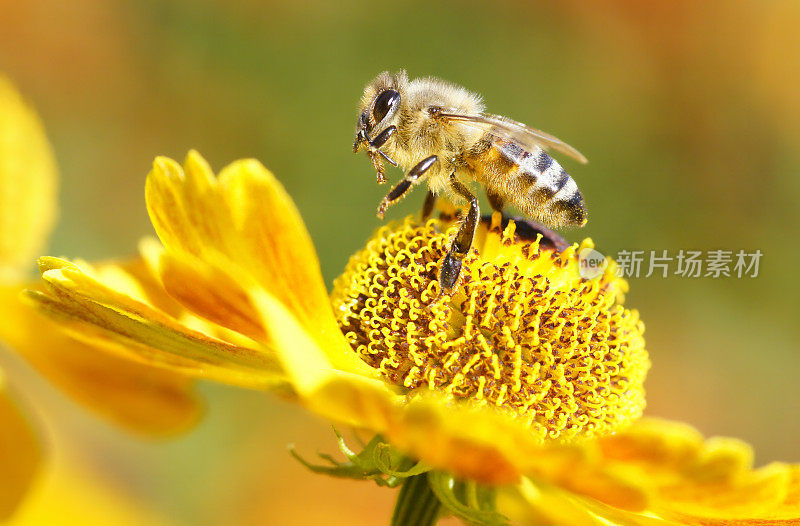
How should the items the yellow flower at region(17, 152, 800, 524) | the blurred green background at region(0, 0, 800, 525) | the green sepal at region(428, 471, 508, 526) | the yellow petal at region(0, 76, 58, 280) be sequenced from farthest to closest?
1. the blurred green background at region(0, 0, 800, 525)
2. the yellow petal at region(0, 76, 58, 280)
3. the green sepal at region(428, 471, 508, 526)
4. the yellow flower at region(17, 152, 800, 524)

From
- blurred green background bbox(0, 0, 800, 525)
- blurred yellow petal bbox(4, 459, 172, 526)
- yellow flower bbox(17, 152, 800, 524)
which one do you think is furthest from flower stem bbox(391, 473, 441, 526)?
blurred green background bbox(0, 0, 800, 525)

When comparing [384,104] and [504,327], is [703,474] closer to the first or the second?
[504,327]

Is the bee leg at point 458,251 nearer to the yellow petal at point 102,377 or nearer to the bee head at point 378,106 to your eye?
the bee head at point 378,106

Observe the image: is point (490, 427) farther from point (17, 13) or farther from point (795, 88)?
point (795, 88)

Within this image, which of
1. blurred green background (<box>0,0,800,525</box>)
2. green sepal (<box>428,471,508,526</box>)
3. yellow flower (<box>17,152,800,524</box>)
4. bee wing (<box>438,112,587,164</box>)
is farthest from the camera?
blurred green background (<box>0,0,800,525</box>)

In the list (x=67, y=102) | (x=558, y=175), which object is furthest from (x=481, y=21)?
(x=558, y=175)

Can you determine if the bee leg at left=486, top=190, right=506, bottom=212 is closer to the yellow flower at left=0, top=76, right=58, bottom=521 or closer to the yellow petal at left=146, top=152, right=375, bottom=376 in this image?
the yellow petal at left=146, top=152, right=375, bottom=376

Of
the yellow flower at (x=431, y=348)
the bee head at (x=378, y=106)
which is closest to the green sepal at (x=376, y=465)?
the yellow flower at (x=431, y=348)
